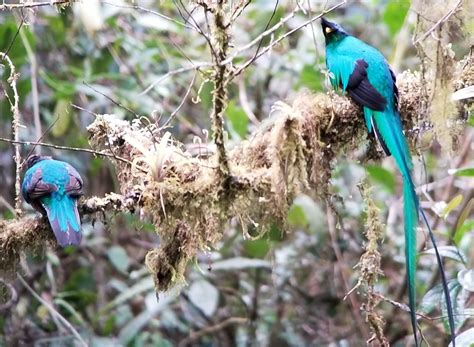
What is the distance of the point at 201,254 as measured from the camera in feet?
13.7

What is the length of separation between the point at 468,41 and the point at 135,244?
2.56m

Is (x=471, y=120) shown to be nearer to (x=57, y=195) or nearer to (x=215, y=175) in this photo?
(x=215, y=175)

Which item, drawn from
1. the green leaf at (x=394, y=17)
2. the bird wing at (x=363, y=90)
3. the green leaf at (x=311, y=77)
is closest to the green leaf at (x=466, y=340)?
the bird wing at (x=363, y=90)

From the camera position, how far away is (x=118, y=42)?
12.9ft

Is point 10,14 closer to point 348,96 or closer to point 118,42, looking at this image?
point 118,42

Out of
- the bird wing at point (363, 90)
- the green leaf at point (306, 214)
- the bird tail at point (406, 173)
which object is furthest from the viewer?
the green leaf at point (306, 214)

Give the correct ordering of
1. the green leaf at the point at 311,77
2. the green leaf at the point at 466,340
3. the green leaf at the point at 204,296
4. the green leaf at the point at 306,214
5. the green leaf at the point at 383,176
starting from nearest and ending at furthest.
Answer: the green leaf at the point at 466,340 < the green leaf at the point at 204,296 < the green leaf at the point at 306,214 < the green leaf at the point at 311,77 < the green leaf at the point at 383,176

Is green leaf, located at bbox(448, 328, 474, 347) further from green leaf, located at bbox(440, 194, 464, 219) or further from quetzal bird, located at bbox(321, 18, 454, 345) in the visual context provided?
green leaf, located at bbox(440, 194, 464, 219)

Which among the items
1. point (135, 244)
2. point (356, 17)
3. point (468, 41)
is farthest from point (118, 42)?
point (468, 41)

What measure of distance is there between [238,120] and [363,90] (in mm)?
1229

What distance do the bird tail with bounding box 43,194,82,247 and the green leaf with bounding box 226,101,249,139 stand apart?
49.5 inches

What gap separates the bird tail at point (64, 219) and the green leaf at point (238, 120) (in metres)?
1.26

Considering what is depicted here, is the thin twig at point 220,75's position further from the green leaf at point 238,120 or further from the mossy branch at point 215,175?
the green leaf at point 238,120

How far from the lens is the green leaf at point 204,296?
10.7ft
